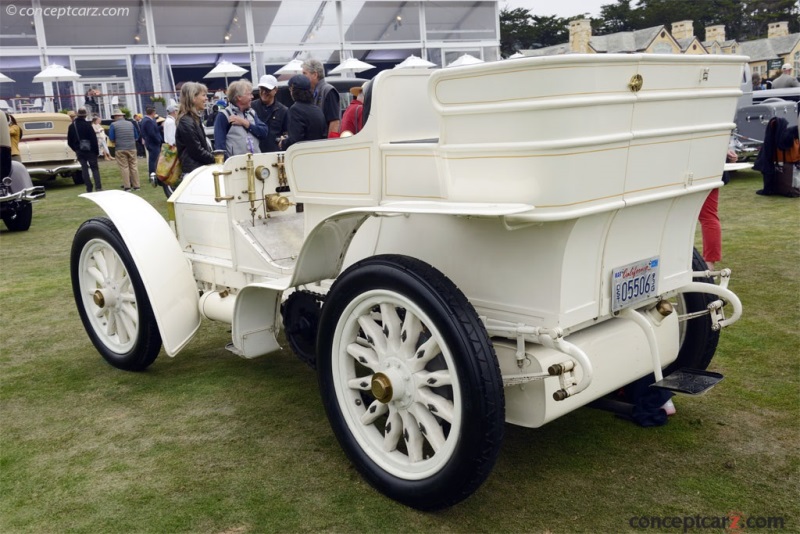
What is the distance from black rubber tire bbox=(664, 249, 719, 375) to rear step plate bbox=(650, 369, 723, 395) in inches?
16.2

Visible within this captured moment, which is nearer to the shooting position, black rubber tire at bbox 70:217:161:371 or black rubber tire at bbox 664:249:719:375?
black rubber tire at bbox 664:249:719:375

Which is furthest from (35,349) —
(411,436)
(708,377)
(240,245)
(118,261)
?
(708,377)

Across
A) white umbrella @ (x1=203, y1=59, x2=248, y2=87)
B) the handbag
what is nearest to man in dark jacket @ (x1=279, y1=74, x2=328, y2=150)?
the handbag

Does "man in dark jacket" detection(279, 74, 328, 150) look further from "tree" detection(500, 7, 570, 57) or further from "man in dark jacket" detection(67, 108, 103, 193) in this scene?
"tree" detection(500, 7, 570, 57)

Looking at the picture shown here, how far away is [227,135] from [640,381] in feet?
14.2

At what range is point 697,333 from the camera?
368 centimetres

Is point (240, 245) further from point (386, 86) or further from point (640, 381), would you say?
point (640, 381)

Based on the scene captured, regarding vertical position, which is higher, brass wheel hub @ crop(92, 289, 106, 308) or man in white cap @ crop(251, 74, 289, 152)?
man in white cap @ crop(251, 74, 289, 152)

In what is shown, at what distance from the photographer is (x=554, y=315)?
2768 mm

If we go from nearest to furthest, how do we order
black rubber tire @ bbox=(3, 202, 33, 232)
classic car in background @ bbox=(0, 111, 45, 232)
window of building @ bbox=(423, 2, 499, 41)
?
1. classic car in background @ bbox=(0, 111, 45, 232)
2. black rubber tire @ bbox=(3, 202, 33, 232)
3. window of building @ bbox=(423, 2, 499, 41)

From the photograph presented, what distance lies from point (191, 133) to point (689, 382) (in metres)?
4.17

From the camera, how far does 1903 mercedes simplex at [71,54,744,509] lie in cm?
250

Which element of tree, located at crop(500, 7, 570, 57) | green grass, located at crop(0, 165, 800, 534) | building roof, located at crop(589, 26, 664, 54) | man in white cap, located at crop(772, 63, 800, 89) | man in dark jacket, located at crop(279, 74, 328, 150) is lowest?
green grass, located at crop(0, 165, 800, 534)

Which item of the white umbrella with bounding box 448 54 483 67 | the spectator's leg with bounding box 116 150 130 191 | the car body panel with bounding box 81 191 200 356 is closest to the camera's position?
the white umbrella with bounding box 448 54 483 67
